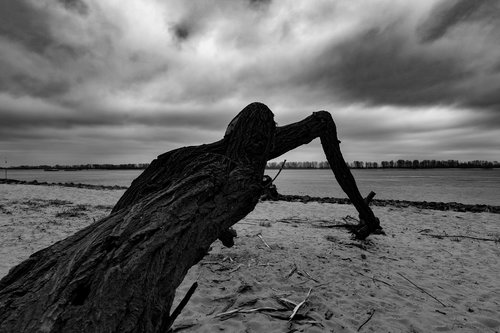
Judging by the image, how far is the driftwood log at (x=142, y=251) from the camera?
1.26 metres

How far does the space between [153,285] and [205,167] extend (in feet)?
3.38

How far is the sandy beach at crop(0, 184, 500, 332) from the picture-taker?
11.2 feet

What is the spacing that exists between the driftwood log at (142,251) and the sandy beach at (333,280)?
1.83 m

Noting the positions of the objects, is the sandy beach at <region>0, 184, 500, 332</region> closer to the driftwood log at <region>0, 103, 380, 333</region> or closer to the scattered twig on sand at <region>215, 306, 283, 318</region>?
the scattered twig on sand at <region>215, 306, 283, 318</region>

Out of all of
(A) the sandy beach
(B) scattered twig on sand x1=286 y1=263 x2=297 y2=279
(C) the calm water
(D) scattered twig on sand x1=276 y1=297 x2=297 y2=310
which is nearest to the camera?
(A) the sandy beach

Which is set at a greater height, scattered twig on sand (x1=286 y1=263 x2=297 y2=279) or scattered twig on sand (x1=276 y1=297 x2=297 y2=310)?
scattered twig on sand (x1=276 y1=297 x2=297 y2=310)

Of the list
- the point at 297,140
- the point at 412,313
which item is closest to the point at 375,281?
the point at 412,313

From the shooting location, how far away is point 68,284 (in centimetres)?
134

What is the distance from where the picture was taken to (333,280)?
4617mm

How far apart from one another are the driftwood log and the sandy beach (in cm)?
183

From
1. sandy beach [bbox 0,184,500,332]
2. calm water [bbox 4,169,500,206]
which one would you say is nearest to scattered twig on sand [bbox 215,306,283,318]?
sandy beach [bbox 0,184,500,332]

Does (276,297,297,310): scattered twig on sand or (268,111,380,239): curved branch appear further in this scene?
(276,297,297,310): scattered twig on sand

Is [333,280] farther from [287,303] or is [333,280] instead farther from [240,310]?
[240,310]

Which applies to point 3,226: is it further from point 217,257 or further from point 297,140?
point 297,140
